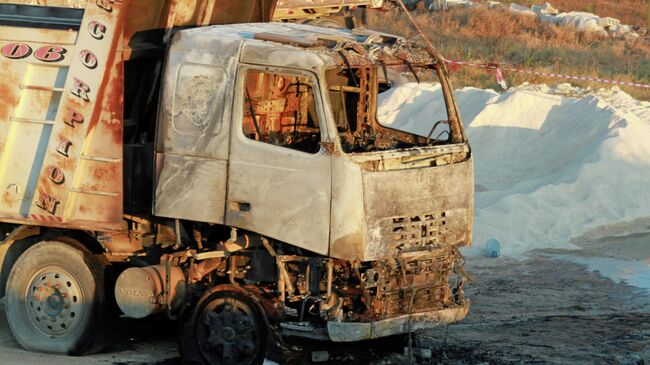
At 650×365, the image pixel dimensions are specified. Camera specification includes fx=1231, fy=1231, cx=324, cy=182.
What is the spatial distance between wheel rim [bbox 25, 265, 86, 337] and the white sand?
754 cm

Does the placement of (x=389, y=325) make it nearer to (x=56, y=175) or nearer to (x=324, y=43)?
(x=324, y=43)

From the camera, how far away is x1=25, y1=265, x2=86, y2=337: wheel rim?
11555 millimetres

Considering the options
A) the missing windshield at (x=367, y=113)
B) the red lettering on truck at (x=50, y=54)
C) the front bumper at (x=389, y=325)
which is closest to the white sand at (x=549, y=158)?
the missing windshield at (x=367, y=113)

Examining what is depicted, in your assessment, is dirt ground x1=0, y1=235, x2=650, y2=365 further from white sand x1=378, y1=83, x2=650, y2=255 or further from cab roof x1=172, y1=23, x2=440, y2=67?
cab roof x1=172, y1=23, x2=440, y2=67

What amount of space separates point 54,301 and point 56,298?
0.12 ft

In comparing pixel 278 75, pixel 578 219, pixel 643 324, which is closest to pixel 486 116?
pixel 578 219

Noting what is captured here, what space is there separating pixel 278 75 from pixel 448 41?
30315 mm

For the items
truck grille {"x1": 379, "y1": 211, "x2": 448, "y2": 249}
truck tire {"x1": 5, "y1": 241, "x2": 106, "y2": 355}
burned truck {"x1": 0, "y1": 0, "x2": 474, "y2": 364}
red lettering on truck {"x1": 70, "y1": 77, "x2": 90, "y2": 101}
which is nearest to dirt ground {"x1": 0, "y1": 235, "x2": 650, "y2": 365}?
truck tire {"x1": 5, "y1": 241, "x2": 106, "y2": 355}

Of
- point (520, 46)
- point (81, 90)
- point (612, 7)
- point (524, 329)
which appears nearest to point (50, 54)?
point (81, 90)

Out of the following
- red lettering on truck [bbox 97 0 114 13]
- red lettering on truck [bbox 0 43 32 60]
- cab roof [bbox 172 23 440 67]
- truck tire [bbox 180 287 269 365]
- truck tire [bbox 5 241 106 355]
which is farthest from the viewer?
truck tire [bbox 5 241 106 355]

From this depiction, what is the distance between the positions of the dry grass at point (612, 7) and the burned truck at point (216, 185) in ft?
139

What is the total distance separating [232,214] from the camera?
10594 mm

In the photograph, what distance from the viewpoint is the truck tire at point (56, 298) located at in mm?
11508

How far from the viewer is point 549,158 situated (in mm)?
23109
